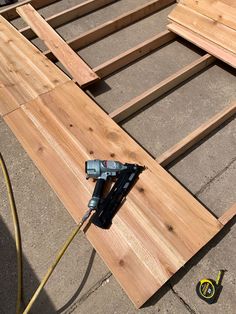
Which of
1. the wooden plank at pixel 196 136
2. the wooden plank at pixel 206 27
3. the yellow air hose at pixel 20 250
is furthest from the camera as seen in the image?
the wooden plank at pixel 206 27

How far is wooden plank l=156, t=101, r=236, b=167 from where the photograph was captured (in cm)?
350

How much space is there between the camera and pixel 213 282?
2.87 m

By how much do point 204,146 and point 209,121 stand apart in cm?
31

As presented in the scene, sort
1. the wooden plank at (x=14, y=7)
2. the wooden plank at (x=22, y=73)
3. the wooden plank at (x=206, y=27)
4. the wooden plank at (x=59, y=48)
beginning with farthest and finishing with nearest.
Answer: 1. the wooden plank at (x=14, y=7)
2. the wooden plank at (x=206, y=27)
3. the wooden plank at (x=59, y=48)
4. the wooden plank at (x=22, y=73)

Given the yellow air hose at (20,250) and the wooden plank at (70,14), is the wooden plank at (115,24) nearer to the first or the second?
the wooden plank at (70,14)

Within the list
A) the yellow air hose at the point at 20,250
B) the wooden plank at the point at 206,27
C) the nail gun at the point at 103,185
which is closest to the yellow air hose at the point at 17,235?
the yellow air hose at the point at 20,250

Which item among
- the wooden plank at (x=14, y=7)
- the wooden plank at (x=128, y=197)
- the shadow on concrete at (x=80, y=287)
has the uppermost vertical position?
the wooden plank at (x=14, y=7)

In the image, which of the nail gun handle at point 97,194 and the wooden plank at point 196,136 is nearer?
the nail gun handle at point 97,194

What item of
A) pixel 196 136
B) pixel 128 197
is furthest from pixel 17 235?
pixel 196 136

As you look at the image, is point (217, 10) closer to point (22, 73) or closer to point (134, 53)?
point (134, 53)

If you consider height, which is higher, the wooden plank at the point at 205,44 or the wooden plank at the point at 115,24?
the wooden plank at the point at 115,24

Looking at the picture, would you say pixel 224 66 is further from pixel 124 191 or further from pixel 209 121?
pixel 124 191

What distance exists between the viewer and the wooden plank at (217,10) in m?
4.39

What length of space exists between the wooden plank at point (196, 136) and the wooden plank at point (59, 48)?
151cm
